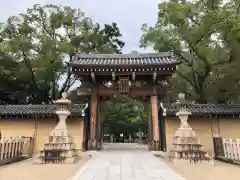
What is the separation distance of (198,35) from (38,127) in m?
12.1

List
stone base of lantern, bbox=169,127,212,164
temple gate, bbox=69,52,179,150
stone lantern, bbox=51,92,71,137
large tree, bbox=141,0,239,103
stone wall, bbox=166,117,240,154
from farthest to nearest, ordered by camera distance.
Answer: large tree, bbox=141,0,239,103 → stone wall, bbox=166,117,240,154 → temple gate, bbox=69,52,179,150 → stone lantern, bbox=51,92,71,137 → stone base of lantern, bbox=169,127,212,164

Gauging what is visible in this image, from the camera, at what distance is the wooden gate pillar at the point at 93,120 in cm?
1352

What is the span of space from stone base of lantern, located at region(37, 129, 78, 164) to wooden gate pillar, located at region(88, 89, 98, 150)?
9.95 ft

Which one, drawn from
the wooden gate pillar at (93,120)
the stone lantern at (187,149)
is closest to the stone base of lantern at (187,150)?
the stone lantern at (187,149)

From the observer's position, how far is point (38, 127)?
559 inches

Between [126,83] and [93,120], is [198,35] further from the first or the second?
[93,120]

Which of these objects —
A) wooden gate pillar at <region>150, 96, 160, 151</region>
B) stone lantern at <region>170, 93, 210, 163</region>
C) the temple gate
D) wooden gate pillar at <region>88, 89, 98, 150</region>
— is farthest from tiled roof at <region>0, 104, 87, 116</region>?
stone lantern at <region>170, 93, 210, 163</region>

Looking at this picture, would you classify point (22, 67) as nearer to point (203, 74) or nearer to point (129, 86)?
point (129, 86)

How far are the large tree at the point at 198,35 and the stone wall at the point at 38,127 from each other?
354 inches

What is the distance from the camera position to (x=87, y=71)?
1376 cm

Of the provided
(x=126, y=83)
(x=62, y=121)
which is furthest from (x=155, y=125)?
(x=62, y=121)

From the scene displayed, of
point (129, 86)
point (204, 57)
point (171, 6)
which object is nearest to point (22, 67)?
point (129, 86)

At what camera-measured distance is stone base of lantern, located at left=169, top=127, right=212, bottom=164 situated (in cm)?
1010

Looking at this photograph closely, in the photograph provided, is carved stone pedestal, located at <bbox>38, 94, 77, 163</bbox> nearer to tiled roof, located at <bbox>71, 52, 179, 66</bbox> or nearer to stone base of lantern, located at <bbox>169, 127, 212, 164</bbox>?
stone base of lantern, located at <bbox>169, 127, 212, 164</bbox>
